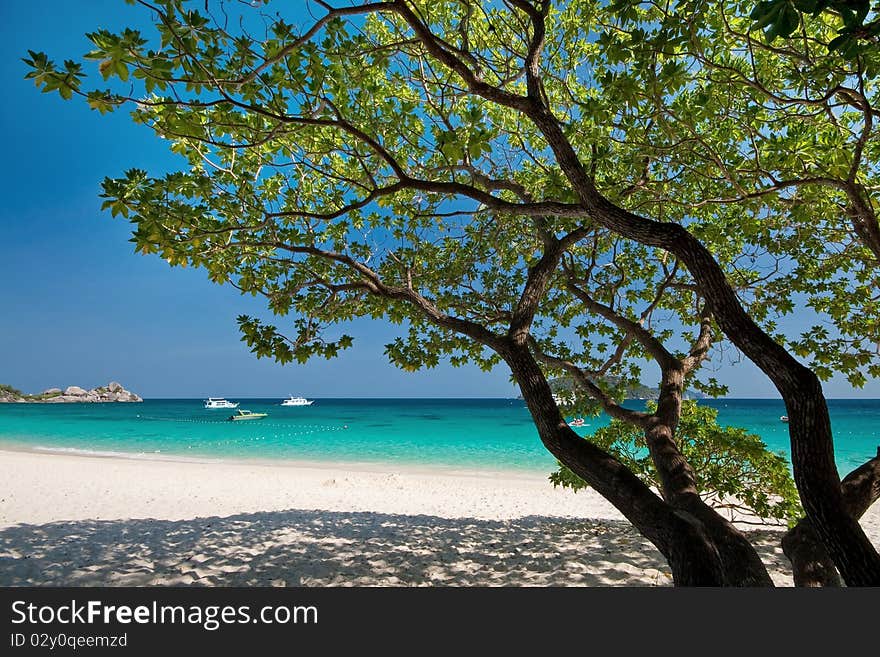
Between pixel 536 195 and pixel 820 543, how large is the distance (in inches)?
171

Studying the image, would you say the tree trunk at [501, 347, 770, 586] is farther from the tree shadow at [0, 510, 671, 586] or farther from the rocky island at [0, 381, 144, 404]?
the rocky island at [0, 381, 144, 404]

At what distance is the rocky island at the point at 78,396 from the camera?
95.2 m

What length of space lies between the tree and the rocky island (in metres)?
118

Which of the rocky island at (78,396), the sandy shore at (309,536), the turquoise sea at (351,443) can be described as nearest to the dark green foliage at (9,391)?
the rocky island at (78,396)

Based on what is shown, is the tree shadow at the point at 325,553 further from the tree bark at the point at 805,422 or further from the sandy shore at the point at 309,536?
the tree bark at the point at 805,422

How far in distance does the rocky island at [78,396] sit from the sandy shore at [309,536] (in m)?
107

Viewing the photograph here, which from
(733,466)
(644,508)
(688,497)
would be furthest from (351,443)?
(644,508)

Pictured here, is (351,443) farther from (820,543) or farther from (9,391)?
(9,391)

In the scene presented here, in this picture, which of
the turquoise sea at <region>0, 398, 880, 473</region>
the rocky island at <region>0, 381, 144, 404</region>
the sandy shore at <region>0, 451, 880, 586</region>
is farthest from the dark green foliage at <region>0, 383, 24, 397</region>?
the sandy shore at <region>0, 451, 880, 586</region>

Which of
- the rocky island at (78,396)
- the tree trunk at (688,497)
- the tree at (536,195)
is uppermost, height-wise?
the tree at (536,195)

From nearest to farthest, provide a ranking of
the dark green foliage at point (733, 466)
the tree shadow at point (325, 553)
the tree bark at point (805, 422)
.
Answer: the tree bark at point (805, 422)
the tree shadow at point (325, 553)
the dark green foliage at point (733, 466)

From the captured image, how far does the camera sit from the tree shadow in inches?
207
